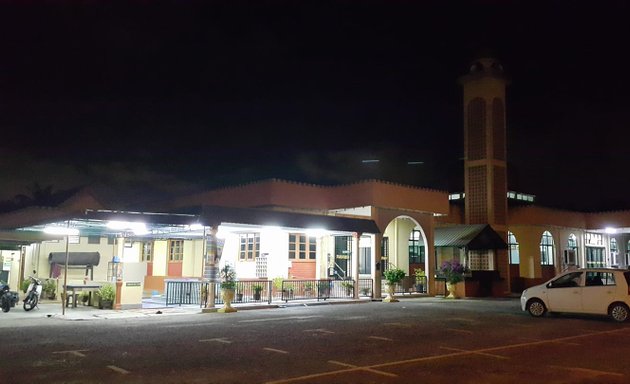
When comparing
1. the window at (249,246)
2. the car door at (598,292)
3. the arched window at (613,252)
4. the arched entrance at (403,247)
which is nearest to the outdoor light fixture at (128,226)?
the window at (249,246)

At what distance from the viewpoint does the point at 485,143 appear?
1361 inches

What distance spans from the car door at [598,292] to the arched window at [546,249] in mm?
21461

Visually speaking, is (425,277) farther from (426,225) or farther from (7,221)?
(7,221)

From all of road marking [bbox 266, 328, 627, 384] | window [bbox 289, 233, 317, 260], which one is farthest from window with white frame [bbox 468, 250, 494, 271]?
road marking [bbox 266, 328, 627, 384]

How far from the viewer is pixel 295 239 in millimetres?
28078

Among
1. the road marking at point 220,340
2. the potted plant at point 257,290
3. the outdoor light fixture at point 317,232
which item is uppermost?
the outdoor light fixture at point 317,232

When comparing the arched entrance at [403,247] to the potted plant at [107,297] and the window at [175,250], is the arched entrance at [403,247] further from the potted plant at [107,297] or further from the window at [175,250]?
the potted plant at [107,297]

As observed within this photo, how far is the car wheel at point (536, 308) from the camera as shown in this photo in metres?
18.0

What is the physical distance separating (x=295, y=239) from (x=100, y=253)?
10200 millimetres

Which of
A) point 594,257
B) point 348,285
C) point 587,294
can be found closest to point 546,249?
point 594,257

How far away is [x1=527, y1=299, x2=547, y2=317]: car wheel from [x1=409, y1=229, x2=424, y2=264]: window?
47.0 feet

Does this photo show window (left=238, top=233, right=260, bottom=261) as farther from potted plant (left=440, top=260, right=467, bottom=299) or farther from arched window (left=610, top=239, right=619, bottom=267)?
arched window (left=610, top=239, right=619, bottom=267)

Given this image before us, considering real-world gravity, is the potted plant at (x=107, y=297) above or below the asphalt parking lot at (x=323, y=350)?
above

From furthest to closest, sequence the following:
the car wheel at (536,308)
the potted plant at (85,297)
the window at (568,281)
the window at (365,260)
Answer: the window at (365,260), the potted plant at (85,297), the car wheel at (536,308), the window at (568,281)
